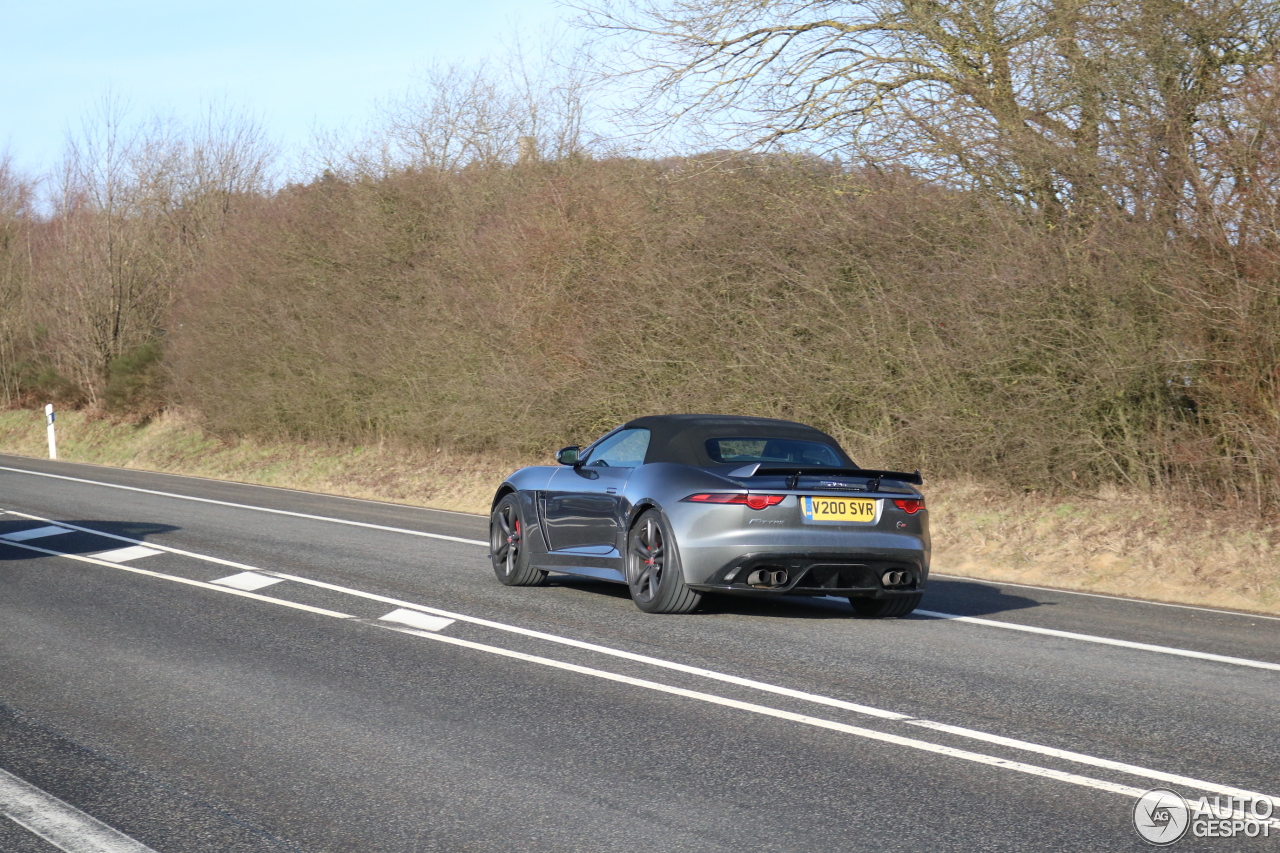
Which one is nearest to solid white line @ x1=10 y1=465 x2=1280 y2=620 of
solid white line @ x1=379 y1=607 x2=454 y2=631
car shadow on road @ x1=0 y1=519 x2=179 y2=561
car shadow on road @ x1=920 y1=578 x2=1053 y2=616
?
car shadow on road @ x1=920 y1=578 x2=1053 y2=616

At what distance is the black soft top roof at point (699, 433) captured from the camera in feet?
28.1

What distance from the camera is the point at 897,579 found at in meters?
8.12

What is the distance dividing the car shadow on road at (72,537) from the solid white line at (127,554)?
0.56 ft

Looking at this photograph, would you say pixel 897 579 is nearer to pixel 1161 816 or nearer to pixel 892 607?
pixel 892 607

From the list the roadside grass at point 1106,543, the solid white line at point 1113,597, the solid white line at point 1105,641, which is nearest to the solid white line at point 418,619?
the solid white line at point 1105,641

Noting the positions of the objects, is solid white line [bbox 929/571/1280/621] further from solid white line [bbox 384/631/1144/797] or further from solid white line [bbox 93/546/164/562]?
solid white line [bbox 93/546/164/562]

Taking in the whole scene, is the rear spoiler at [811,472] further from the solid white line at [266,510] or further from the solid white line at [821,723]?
the solid white line at [266,510]

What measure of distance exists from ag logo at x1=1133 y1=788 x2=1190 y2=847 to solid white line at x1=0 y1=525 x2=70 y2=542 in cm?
1168

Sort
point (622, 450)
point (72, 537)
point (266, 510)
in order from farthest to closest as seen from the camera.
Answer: point (266, 510), point (72, 537), point (622, 450)

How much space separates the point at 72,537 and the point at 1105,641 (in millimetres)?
10235

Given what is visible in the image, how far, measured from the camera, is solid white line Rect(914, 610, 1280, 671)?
7094 millimetres

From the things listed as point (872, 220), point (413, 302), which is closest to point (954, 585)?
point (872, 220)

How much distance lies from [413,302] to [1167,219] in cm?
1517

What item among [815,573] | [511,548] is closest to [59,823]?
[815,573]
